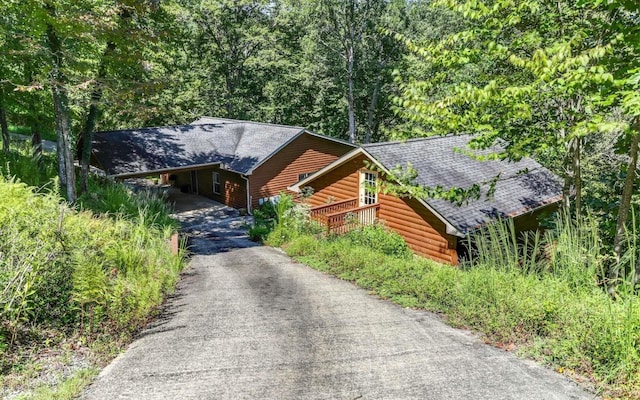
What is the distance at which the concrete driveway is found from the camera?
14.0ft

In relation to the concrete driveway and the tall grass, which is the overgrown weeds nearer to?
the concrete driveway

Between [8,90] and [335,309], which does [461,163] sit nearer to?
[335,309]

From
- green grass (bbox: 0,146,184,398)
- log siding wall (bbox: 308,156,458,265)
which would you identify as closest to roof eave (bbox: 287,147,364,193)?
log siding wall (bbox: 308,156,458,265)

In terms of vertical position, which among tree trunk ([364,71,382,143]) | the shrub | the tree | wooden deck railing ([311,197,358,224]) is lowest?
the shrub

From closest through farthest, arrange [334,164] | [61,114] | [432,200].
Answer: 1. [61,114]
2. [432,200]
3. [334,164]

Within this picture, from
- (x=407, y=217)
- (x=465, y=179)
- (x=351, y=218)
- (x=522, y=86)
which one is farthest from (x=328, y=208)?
(x=522, y=86)

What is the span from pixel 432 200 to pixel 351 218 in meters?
3.31

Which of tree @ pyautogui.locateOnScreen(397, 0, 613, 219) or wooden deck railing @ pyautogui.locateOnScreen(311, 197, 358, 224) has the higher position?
tree @ pyautogui.locateOnScreen(397, 0, 613, 219)

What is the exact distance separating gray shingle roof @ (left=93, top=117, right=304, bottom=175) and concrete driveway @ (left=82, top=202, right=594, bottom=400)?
16130 mm

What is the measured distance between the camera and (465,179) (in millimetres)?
15367

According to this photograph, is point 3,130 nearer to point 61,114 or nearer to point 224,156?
point 61,114

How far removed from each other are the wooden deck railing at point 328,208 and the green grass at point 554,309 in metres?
8.26

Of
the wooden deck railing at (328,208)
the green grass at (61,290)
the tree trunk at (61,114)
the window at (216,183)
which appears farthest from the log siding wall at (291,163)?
the green grass at (61,290)

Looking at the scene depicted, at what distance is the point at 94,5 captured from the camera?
13.7 meters
